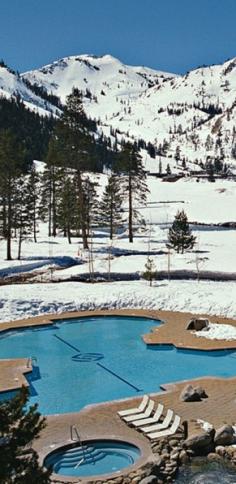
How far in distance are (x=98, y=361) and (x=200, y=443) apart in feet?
29.9

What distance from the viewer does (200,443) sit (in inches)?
537

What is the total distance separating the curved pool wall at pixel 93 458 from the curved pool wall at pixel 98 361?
3316 millimetres

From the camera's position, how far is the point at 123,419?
15188 millimetres

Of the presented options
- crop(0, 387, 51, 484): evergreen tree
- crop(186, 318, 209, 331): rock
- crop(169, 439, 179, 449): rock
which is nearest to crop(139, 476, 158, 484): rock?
crop(169, 439, 179, 449): rock

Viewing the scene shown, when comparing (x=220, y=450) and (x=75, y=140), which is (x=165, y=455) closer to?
(x=220, y=450)

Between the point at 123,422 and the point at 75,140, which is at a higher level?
the point at 75,140

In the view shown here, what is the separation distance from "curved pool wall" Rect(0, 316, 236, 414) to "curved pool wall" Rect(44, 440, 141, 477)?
131 inches

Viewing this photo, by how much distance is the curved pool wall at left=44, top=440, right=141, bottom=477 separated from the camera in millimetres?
12898

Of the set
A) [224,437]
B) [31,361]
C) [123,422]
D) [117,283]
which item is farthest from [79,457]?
[117,283]

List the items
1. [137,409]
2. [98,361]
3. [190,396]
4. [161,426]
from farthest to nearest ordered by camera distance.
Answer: [98,361]
[190,396]
[137,409]
[161,426]

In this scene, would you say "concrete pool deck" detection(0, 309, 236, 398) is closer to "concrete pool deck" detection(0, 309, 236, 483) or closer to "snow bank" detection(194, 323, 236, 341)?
"concrete pool deck" detection(0, 309, 236, 483)

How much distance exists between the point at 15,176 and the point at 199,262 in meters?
15.5

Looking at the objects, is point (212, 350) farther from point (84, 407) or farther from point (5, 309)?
point (5, 309)

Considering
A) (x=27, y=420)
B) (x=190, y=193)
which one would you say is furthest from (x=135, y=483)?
(x=190, y=193)
